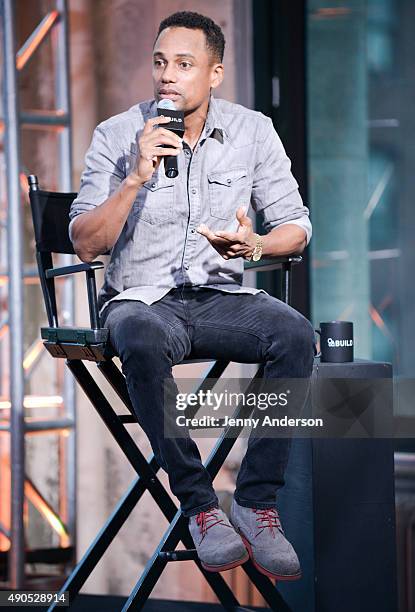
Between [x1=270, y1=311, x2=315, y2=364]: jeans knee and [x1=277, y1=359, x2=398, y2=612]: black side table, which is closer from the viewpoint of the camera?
[x1=270, y1=311, x2=315, y2=364]: jeans knee

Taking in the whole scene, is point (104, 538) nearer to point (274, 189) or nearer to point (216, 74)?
point (274, 189)

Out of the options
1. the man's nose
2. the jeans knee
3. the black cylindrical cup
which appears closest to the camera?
the jeans knee

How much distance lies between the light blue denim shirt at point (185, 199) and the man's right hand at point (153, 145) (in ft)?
0.80

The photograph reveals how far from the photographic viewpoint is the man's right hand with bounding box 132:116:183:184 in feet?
7.30

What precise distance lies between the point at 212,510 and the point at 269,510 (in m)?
0.16

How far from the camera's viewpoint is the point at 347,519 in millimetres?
2611

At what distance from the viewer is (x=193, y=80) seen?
2473 mm

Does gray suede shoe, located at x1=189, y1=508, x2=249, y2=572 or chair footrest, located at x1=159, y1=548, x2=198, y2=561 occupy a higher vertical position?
gray suede shoe, located at x1=189, y1=508, x2=249, y2=572

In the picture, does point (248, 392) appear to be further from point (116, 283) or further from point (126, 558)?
point (126, 558)

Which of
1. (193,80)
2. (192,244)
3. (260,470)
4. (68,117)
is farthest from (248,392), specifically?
(68,117)

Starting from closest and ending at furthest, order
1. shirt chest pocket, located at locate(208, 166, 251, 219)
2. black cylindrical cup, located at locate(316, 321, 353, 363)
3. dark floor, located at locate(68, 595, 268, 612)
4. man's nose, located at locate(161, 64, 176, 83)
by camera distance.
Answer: man's nose, located at locate(161, 64, 176, 83)
shirt chest pocket, located at locate(208, 166, 251, 219)
black cylindrical cup, located at locate(316, 321, 353, 363)
dark floor, located at locate(68, 595, 268, 612)

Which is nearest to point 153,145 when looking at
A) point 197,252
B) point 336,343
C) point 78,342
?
point 197,252

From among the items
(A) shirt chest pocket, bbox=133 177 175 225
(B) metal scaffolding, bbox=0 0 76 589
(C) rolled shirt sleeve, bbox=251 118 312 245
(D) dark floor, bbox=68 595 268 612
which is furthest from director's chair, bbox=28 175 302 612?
(B) metal scaffolding, bbox=0 0 76 589

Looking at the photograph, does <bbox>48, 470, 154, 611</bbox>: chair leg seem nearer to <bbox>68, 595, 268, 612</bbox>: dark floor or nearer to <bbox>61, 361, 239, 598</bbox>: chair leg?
<bbox>61, 361, 239, 598</bbox>: chair leg
